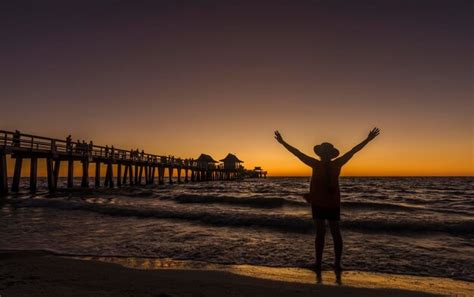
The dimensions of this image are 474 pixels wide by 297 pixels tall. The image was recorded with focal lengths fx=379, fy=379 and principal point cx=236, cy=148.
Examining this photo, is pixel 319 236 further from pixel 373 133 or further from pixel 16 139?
pixel 16 139

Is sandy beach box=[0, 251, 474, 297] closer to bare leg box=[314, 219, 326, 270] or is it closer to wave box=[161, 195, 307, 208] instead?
bare leg box=[314, 219, 326, 270]

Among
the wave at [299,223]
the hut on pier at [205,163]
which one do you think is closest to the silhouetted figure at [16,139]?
the wave at [299,223]

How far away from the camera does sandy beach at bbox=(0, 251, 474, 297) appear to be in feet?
12.6

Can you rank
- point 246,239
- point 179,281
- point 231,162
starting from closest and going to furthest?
point 179,281 < point 246,239 < point 231,162

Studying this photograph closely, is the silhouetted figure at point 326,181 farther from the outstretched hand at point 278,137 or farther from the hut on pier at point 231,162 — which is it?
the hut on pier at point 231,162

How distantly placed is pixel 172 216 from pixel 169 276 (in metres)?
8.17

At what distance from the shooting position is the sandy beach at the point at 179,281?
3.86 m

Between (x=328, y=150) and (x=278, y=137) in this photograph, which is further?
(x=278, y=137)

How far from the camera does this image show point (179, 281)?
4.41m

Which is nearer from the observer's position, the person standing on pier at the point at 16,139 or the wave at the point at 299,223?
the wave at the point at 299,223

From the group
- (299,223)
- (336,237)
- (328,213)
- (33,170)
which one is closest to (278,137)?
(328,213)

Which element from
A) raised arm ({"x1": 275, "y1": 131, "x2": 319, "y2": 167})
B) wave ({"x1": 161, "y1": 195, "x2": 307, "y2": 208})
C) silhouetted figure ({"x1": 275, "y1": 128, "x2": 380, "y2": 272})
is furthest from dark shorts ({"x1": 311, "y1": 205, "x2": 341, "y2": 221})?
wave ({"x1": 161, "y1": 195, "x2": 307, "y2": 208})

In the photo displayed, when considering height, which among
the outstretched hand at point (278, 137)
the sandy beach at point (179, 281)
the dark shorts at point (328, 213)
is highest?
the outstretched hand at point (278, 137)

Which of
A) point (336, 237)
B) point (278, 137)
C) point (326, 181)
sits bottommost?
point (336, 237)
